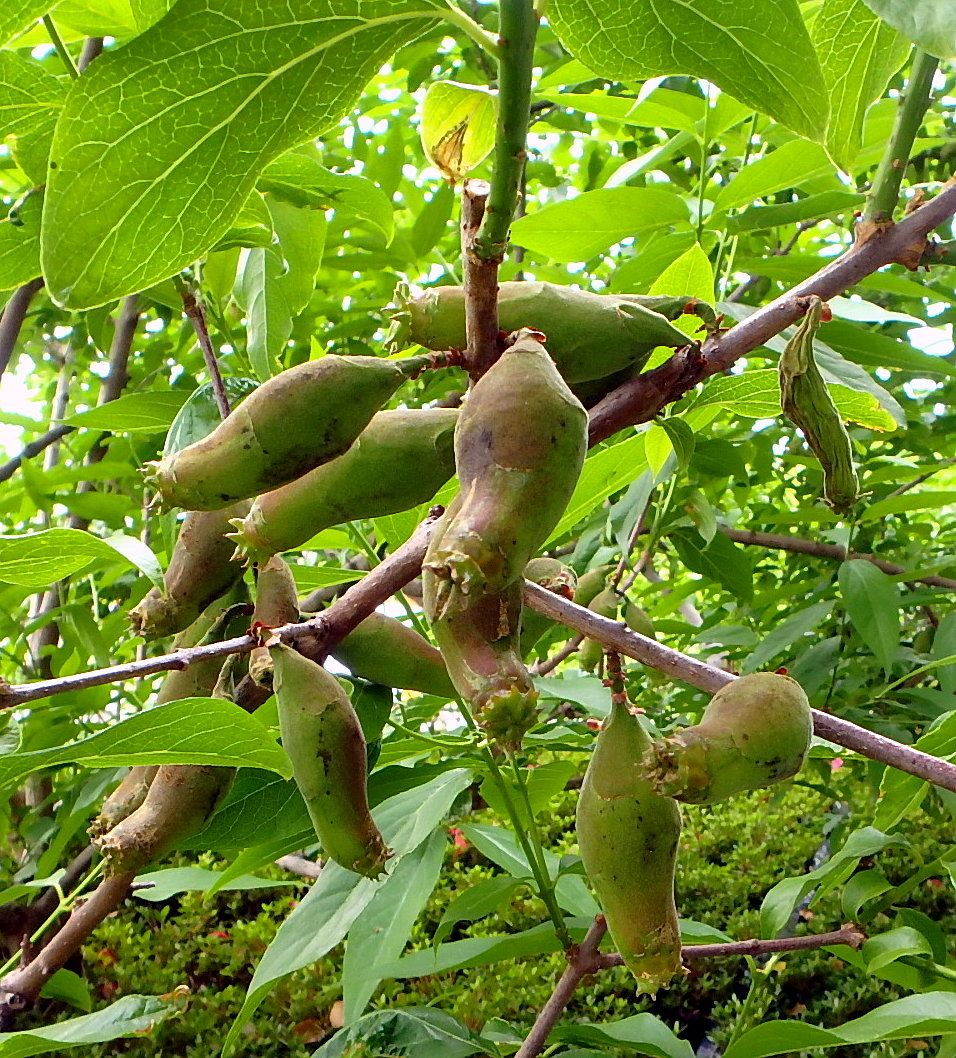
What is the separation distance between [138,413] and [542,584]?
0.82m

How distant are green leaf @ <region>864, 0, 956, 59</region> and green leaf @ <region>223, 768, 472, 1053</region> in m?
0.95

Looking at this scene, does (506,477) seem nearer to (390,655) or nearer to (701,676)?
(701,676)

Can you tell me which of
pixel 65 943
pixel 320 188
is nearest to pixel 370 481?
pixel 65 943

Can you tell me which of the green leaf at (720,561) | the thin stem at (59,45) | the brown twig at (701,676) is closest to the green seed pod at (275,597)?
the brown twig at (701,676)

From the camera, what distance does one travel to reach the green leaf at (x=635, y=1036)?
136 centimetres

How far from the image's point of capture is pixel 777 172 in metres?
1.58

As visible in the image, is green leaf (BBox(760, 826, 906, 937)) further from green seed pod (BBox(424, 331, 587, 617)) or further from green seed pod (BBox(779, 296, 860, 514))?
green seed pod (BBox(424, 331, 587, 617))

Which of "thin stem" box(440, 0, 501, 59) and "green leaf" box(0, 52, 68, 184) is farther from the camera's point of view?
"green leaf" box(0, 52, 68, 184)

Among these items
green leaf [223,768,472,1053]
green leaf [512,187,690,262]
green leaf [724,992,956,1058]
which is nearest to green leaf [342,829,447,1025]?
green leaf [223,768,472,1053]

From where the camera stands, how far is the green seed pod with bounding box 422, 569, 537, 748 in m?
0.59

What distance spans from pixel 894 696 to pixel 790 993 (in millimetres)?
798

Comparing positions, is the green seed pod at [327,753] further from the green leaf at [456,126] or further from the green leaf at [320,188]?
the green leaf at [320,188]

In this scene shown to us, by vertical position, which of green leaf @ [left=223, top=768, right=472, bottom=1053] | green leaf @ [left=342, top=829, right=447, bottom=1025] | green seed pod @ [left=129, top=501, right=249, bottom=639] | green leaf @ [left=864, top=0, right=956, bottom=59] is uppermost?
green leaf @ [left=864, top=0, right=956, bottom=59]

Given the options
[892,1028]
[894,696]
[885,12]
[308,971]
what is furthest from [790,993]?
[885,12]
